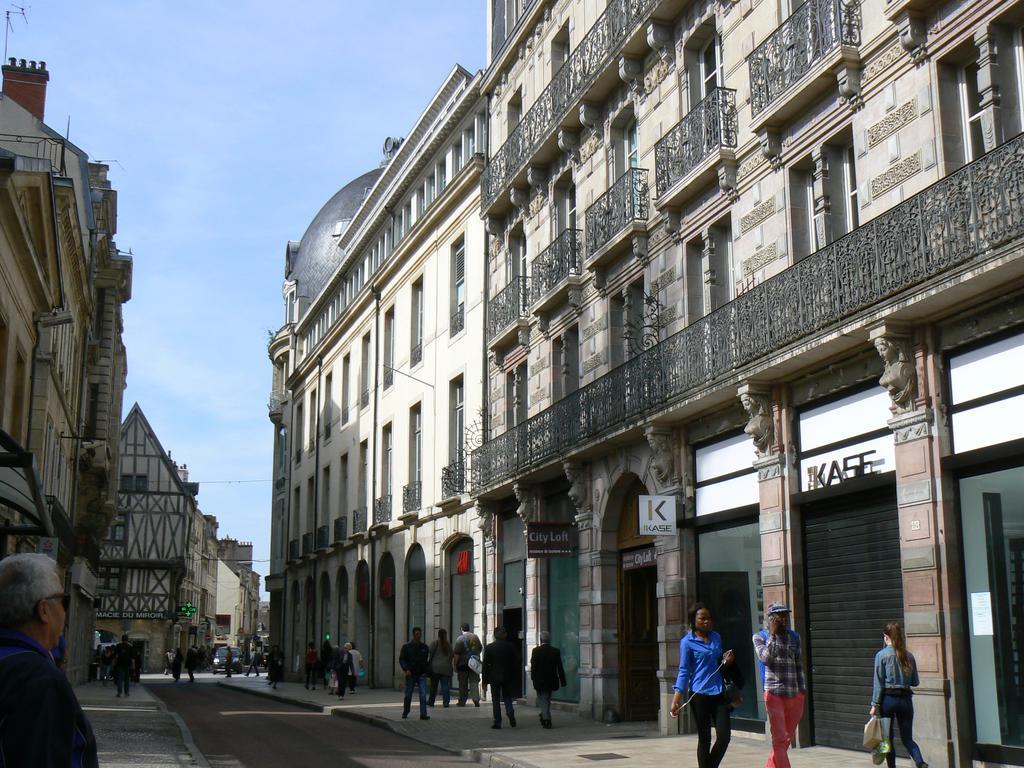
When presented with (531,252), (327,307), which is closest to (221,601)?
(327,307)

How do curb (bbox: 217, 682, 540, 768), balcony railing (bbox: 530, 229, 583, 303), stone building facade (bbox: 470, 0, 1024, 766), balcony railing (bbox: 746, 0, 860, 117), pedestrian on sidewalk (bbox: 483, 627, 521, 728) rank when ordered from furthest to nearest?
balcony railing (bbox: 530, 229, 583, 303) → pedestrian on sidewalk (bbox: 483, 627, 521, 728) → balcony railing (bbox: 746, 0, 860, 117) → curb (bbox: 217, 682, 540, 768) → stone building facade (bbox: 470, 0, 1024, 766)

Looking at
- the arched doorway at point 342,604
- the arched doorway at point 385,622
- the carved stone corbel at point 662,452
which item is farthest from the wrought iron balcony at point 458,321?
the arched doorway at point 342,604

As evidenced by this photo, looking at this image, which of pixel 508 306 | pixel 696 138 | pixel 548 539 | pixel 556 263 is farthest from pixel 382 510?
pixel 696 138

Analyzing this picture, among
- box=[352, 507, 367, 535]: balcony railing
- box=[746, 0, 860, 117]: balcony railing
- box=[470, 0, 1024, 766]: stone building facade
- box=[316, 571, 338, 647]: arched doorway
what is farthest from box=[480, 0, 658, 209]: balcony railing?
box=[316, 571, 338, 647]: arched doorway

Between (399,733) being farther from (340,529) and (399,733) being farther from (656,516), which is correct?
(340,529)

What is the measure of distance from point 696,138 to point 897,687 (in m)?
9.37

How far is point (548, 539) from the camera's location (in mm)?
21938

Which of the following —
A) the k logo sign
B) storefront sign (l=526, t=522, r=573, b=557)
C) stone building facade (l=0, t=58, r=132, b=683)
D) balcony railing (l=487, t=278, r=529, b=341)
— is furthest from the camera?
balcony railing (l=487, t=278, r=529, b=341)

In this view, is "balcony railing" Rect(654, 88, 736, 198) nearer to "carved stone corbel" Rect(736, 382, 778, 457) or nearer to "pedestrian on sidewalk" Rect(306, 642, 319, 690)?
"carved stone corbel" Rect(736, 382, 778, 457)

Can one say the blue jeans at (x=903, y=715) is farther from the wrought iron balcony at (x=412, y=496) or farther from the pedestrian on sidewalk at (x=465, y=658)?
the wrought iron balcony at (x=412, y=496)

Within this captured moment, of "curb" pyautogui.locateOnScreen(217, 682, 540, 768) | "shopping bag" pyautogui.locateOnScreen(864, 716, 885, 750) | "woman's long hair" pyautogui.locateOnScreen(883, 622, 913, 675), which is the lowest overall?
"curb" pyautogui.locateOnScreen(217, 682, 540, 768)

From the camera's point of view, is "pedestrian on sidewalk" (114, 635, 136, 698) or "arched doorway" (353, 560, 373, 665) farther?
"arched doorway" (353, 560, 373, 665)

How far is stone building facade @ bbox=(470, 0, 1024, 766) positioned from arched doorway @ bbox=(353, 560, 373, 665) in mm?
15132

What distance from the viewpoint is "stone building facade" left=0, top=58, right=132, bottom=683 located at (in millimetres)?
18438
